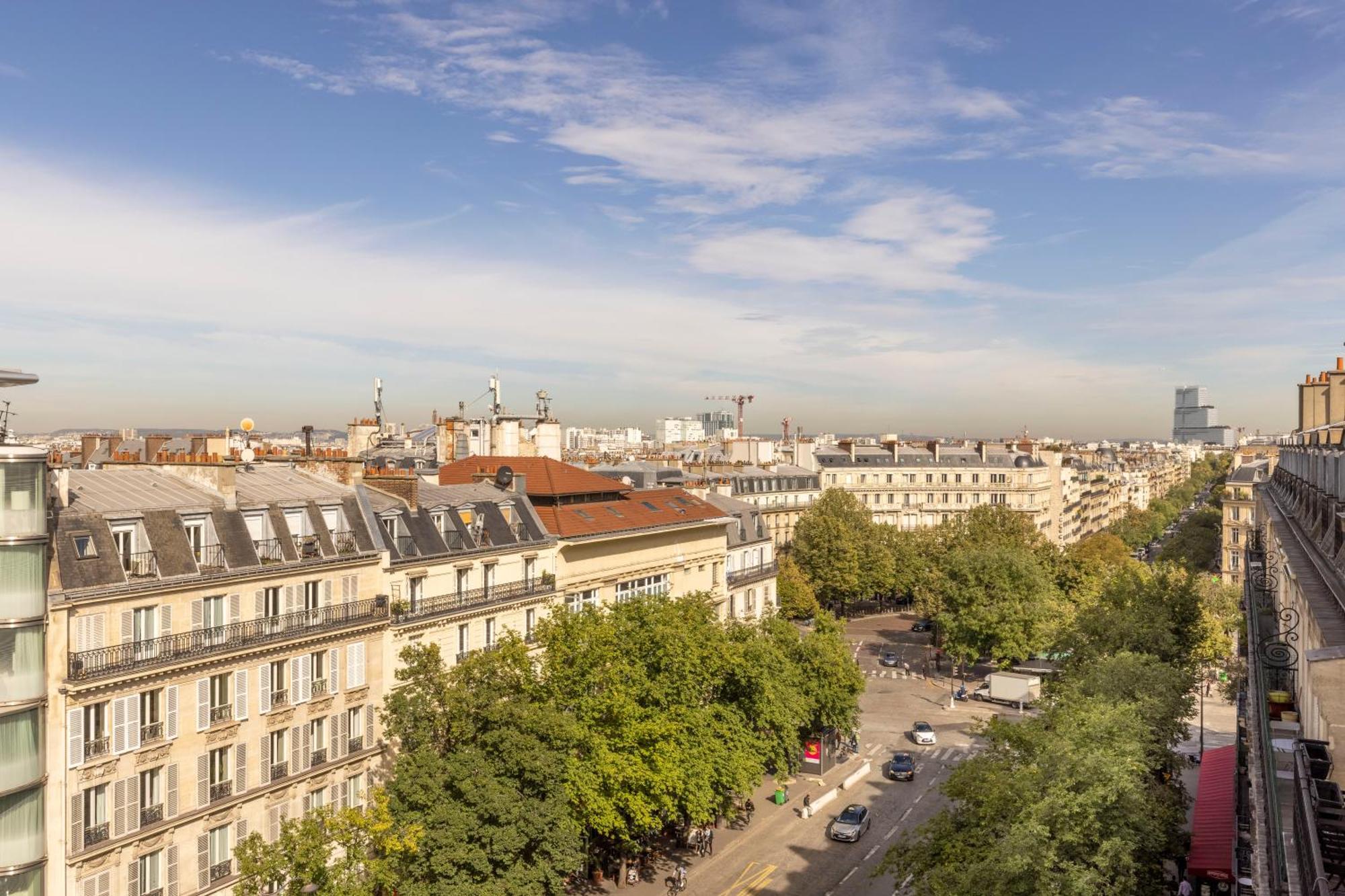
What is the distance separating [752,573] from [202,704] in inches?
1663

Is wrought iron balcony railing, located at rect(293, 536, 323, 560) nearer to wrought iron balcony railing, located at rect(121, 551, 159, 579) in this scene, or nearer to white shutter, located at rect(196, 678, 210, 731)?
wrought iron balcony railing, located at rect(121, 551, 159, 579)

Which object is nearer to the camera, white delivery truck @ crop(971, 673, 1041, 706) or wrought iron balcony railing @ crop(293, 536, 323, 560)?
wrought iron balcony railing @ crop(293, 536, 323, 560)

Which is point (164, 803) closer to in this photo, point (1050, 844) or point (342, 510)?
point (342, 510)

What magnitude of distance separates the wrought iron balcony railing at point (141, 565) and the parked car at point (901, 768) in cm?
3773

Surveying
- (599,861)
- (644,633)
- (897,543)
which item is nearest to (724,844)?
(599,861)

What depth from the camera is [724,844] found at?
1718 inches

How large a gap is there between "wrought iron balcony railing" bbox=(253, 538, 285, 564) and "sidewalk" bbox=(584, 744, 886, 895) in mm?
17541

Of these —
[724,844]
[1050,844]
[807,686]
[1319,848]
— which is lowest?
[724,844]

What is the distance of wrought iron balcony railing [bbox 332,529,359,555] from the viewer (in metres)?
36.4

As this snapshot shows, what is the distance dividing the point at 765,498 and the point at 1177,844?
3111 inches

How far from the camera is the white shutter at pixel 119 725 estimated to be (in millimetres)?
28188

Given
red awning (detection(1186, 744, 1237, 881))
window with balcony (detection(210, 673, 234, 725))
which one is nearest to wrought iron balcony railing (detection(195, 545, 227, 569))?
window with balcony (detection(210, 673, 234, 725))

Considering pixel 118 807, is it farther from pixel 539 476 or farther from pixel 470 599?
pixel 539 476

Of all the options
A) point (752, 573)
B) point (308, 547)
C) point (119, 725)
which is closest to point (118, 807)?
point (119, 725)
